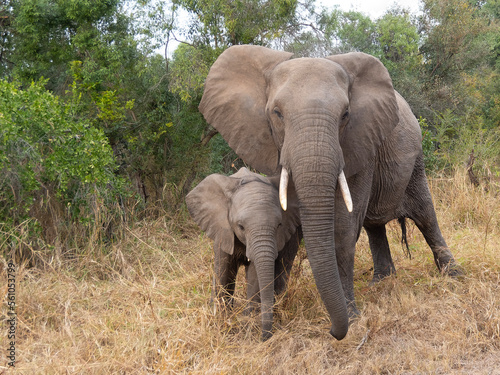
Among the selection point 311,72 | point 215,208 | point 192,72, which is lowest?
point 215,208

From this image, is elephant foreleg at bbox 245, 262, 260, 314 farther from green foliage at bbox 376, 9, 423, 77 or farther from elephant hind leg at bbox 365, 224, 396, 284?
green foliage at bbox 376, 9, 423, 77

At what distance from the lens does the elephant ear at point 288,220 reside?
4.29m

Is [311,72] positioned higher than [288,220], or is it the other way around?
[311,72]

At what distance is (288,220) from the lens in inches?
171

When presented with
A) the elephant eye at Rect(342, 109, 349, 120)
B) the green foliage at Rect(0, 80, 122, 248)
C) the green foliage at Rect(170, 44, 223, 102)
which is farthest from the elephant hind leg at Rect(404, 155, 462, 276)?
the green foliage at Rect(170, 44, 223, 102)

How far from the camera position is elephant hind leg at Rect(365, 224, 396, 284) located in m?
6.15

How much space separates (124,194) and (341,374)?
407 centimetres

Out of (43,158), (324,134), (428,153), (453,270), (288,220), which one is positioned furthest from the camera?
(428,153)

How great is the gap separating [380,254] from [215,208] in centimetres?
231

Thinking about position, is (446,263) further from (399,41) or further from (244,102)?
(399,41)

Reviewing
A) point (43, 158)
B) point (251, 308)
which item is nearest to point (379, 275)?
point (251, 308)

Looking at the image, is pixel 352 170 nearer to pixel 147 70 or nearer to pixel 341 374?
pixel 341 374

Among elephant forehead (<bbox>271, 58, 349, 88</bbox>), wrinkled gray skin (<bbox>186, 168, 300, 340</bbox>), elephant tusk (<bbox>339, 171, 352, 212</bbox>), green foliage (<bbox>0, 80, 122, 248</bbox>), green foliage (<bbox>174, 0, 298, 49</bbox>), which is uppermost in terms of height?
Result: green foliage (<bbox>174, 0, 298, 49</bbox>)

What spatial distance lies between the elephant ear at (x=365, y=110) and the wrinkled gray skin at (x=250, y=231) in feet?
1.94
